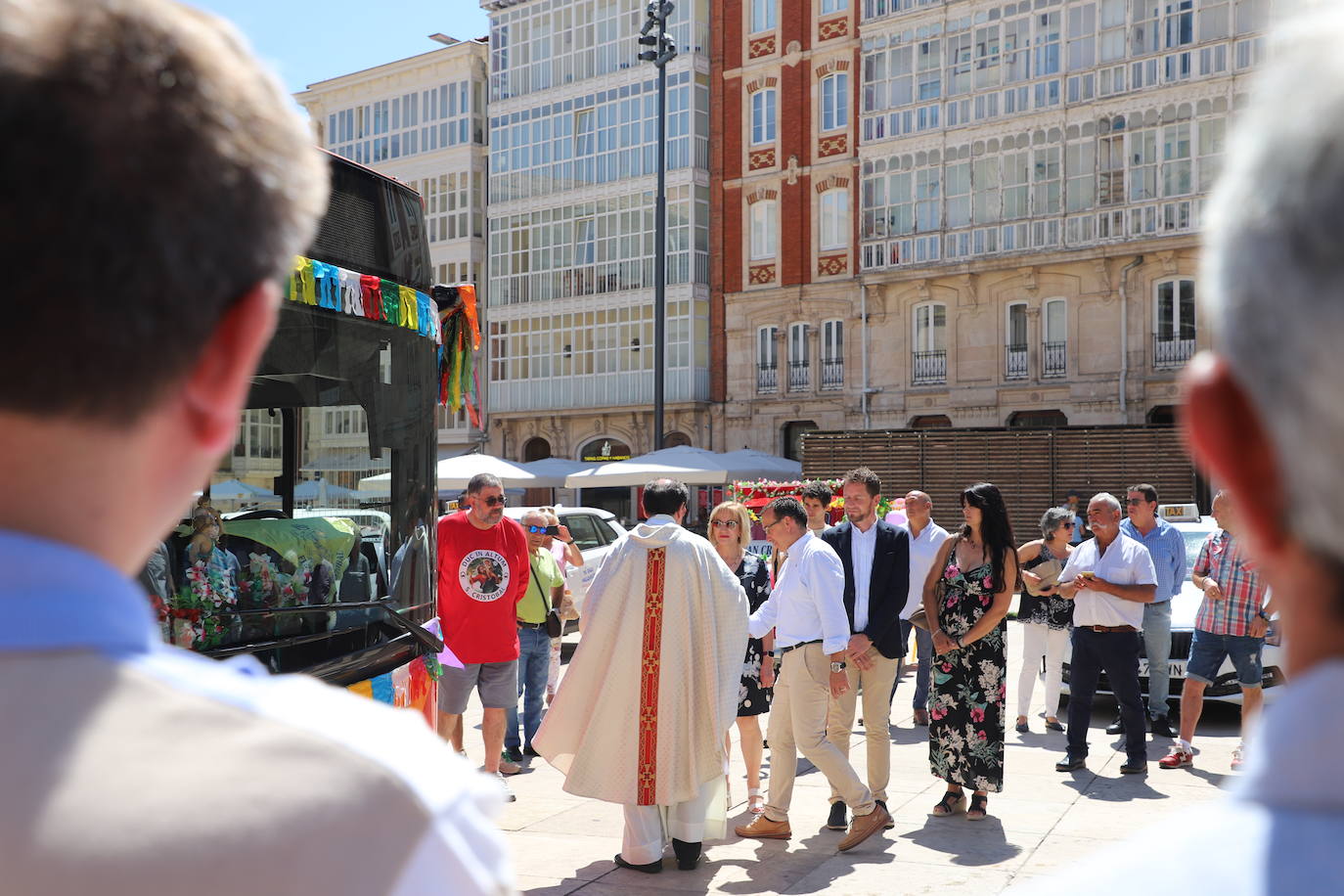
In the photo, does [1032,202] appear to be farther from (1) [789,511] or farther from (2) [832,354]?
(1) [789,511]

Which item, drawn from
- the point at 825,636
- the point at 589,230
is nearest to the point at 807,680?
the point at 825,636

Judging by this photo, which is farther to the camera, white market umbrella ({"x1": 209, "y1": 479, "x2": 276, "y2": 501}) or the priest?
the priest

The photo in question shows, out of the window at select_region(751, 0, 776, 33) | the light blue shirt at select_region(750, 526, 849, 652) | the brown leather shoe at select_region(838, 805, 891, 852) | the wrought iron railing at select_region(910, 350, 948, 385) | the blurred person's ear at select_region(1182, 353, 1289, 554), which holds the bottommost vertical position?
the brown leather shoe at select_region(838, 805, 891, 852)

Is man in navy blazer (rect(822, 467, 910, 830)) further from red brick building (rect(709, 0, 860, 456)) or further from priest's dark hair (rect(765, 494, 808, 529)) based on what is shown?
red brick building (rect(709, 0, 860, 456))

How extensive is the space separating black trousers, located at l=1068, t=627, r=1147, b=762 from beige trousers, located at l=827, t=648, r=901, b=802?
177 centimetres

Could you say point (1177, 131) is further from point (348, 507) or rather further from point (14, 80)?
point (14, 80)

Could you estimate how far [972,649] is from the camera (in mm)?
7805

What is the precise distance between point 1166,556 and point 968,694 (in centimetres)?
318

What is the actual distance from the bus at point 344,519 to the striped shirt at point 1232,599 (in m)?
5.72

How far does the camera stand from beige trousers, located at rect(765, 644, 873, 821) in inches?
280

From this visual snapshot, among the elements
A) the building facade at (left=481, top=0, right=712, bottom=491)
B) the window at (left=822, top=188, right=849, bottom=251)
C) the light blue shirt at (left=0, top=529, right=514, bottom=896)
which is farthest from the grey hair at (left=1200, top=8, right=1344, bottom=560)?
the building facade at (left=481, top=0, right=712, bottom=491)

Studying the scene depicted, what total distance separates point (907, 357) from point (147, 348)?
31.1 m

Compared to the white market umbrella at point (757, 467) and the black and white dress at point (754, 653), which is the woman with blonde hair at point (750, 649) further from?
the white market umbrella at point (757, 467)

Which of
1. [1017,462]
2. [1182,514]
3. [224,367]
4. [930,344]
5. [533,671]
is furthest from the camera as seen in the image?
[930,344]
